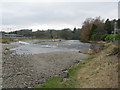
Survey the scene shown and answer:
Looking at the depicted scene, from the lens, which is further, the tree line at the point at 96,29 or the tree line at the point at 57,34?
the tree line at the point at 57,34

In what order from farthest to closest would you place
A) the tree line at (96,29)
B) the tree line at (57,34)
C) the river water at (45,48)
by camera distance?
the tree line at (57,34) < the tree line at (96,29) < the river water at (45,48)

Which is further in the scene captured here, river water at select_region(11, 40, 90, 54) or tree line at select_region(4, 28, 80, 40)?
tree line at select_region(4, 28, 80, 40)

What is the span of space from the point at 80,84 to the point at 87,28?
69799 mm

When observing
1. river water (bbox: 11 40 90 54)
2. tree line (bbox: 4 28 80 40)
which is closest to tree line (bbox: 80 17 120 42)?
river water (bbox: 11 40 90 54)

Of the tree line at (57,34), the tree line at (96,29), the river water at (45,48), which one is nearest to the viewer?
the river water at (45,48)

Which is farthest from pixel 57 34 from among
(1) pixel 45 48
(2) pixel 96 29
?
(1) pixel 45 48

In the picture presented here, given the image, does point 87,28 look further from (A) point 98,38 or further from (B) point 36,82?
(B) point 36,82

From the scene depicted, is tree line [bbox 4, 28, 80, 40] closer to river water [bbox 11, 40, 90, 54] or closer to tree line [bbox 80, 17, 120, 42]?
tree line [bbox 80, 17, 120, 42]

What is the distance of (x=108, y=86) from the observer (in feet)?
28.7

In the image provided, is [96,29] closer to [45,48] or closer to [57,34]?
[45,48]

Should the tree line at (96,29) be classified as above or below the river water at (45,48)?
above

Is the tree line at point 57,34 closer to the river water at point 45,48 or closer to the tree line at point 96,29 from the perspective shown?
the tree line at point 96,29

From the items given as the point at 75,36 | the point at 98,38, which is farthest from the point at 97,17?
the point at 75,36

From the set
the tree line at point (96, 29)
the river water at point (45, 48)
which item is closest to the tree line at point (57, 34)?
the tree line at point (96, 29)
